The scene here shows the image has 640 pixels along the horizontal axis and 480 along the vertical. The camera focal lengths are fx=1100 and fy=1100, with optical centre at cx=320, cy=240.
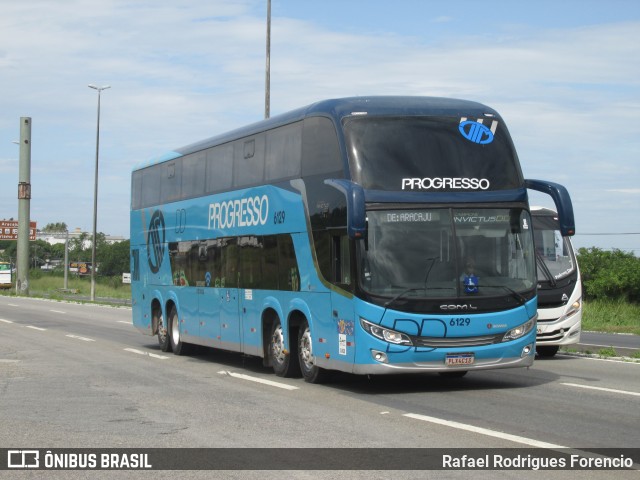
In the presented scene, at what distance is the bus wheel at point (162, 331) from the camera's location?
910 inches

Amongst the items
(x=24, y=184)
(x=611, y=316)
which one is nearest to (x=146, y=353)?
(x=611, y=316)

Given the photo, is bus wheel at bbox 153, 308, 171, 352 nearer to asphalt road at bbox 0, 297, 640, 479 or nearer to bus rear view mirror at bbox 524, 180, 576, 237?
asphalt road at bbox 0, 297, 640, 479

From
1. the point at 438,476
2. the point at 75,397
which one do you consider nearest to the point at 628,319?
the point at 75,397

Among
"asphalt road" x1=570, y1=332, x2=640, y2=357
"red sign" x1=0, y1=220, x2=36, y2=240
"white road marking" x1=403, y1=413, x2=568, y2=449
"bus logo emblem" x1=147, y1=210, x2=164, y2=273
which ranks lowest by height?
"white road marking" x1=403, y1=413, x2=568, y2=449

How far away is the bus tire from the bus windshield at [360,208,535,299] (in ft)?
10.2

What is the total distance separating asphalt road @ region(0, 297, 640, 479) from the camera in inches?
403

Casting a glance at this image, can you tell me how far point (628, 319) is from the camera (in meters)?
35.0

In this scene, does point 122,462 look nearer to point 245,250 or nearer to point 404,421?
point 404,421

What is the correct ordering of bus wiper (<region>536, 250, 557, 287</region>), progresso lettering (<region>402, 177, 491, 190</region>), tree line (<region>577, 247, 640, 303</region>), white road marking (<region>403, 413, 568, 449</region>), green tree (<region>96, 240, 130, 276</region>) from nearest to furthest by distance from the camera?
white road marking (<region>403, 413, 568, 449</region>) → progresso lettering (<region>402, 177, 491, 190</region>) → bus wiper (<region>536, 250, 557, 287</region>) → tree line (<region>577, 247, 640, 303</region>) → green tree (<region>96, 240, 130, 276</region>)

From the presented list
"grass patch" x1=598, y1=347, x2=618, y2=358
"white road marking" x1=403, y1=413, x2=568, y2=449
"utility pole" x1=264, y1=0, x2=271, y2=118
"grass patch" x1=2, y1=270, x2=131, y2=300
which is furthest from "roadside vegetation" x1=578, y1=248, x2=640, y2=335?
"grass patch" x1=2, y1=270, x2=131, y2=300

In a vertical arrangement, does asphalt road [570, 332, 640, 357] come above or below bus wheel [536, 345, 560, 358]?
below

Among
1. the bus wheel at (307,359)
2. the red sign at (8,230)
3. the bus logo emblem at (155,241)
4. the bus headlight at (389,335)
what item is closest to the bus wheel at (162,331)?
the bus logo emblem at (155,241)

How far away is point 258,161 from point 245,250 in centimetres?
157

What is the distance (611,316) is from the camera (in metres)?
35.3
